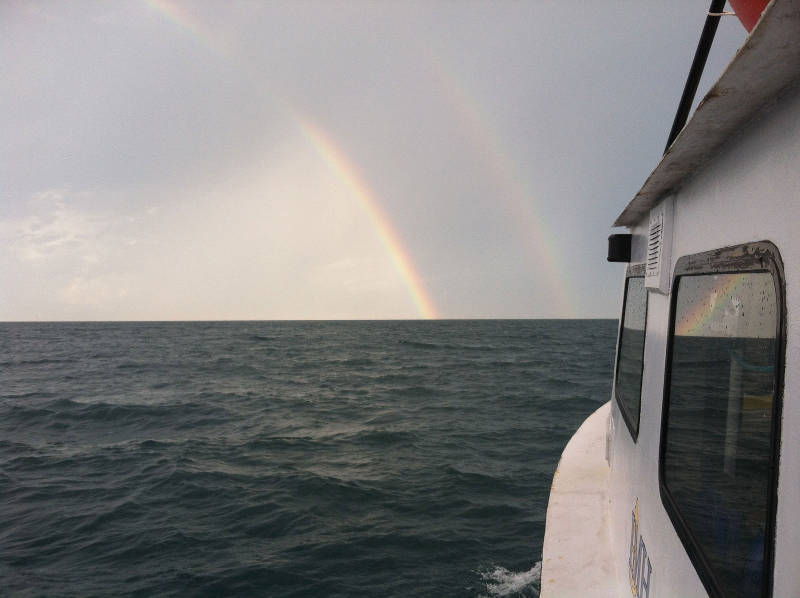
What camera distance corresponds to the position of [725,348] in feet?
4.53

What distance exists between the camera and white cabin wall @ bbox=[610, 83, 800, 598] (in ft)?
3.05

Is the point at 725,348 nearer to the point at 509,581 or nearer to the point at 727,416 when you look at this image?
the point at 727,416

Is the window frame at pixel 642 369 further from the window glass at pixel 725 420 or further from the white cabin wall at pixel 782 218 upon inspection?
the white cabin wall at pixel 782 218

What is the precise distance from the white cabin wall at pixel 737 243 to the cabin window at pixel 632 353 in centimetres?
20

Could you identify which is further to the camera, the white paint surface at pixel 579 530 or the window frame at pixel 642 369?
the white paint surface at pixel 579 530

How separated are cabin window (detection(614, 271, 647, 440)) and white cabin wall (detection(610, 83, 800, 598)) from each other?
0.64 feet

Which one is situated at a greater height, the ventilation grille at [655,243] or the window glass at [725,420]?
the ventilation grille at [655,243]

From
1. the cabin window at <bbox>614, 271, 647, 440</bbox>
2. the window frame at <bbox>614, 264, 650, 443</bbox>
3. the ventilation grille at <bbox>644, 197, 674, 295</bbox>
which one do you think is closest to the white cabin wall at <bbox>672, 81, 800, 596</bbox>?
the ventilation grille at <bbox>644, 197, 674, 295</bbox>

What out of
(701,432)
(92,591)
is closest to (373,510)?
(92,591)

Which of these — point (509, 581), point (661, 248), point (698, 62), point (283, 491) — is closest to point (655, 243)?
point (661, 248)

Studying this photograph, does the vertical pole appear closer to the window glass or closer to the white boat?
the white boat

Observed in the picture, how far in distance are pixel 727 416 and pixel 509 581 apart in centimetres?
514

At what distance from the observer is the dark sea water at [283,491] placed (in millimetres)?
5898

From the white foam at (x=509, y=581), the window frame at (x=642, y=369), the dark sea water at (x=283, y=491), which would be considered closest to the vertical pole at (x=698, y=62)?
the window frame at (x=642, y=369)
